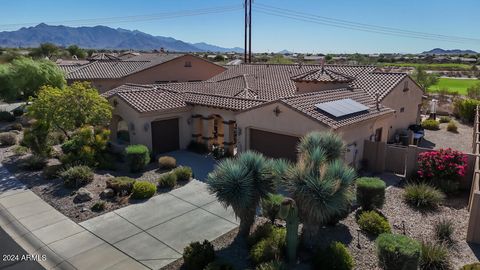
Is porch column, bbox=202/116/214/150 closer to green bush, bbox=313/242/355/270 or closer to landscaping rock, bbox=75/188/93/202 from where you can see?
landscaping rock, bbox=75/188/93/202

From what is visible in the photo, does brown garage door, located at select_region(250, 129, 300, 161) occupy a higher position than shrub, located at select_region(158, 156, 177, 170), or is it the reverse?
brown garage door, located at select_region(250, 129, 300, 161)

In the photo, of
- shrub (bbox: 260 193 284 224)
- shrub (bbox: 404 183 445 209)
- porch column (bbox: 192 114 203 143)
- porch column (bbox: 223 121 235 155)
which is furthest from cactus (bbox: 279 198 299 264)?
porch column (bbox: 192 114 203 143)

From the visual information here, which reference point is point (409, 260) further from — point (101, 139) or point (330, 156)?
point (101, 139)

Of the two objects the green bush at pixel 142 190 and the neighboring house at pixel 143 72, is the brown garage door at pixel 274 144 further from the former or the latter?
the neighboring house at pixel 143 72

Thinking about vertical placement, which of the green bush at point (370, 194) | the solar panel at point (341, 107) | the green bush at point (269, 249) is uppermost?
the solar panel at point (341, 107)

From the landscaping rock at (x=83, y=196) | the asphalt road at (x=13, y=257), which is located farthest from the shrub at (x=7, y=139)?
the asphalt road at (x=13, y=257)
